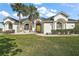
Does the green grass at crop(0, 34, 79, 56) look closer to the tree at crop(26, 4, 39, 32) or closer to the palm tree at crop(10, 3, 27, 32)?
the tree at crop(26, 4, 39, 32)

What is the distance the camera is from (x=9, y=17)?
14.9 ft

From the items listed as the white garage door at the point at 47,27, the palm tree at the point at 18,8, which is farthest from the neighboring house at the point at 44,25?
the palm tree at the point at 18,8

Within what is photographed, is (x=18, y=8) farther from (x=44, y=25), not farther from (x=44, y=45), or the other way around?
(x=44, y=45)

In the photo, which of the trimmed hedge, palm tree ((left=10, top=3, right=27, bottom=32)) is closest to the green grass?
the trimmed hedge

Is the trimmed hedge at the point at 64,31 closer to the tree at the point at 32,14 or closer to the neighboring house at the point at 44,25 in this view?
the neighboring house at the point at 44,25

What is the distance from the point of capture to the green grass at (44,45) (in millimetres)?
4461

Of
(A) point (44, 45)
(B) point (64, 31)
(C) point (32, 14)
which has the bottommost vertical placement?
(A) point (44, 45)

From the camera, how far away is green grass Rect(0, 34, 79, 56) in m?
4.46

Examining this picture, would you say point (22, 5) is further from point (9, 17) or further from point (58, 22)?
point (58, 22)

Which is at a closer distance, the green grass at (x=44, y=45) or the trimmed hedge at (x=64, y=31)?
the green grass at (x=44, y=45)

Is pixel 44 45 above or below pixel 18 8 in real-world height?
below

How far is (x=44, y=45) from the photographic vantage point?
4512 mm

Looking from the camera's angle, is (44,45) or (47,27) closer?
(44,45)

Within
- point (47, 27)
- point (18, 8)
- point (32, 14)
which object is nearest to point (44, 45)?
point (47, 27)
